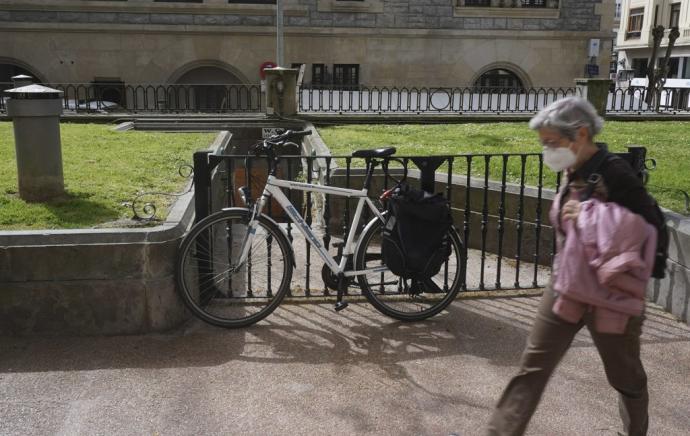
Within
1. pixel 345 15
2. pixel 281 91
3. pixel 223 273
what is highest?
pixel 345 15

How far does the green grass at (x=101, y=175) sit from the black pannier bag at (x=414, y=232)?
7.19 ft

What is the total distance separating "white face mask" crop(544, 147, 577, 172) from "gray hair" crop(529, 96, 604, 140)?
7 centimetres

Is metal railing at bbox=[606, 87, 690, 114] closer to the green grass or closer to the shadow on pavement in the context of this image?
the green grass

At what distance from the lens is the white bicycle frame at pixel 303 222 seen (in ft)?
17.4

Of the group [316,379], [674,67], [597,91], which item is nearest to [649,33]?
[674,67]

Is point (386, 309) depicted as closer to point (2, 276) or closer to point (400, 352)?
point (400, 352)

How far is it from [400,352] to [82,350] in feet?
7.02

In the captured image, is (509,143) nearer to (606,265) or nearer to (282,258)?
(282,258)

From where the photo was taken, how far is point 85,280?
5035 millimetres

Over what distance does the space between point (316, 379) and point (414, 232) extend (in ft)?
4.18

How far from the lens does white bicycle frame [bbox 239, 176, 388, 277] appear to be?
5.31 metres

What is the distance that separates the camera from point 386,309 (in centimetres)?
542

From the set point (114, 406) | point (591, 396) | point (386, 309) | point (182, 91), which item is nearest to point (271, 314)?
point (386, 309)

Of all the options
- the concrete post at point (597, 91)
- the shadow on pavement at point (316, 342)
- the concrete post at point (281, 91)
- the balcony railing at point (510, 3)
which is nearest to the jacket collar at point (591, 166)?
the shadow on pavement at point (316, 342)
